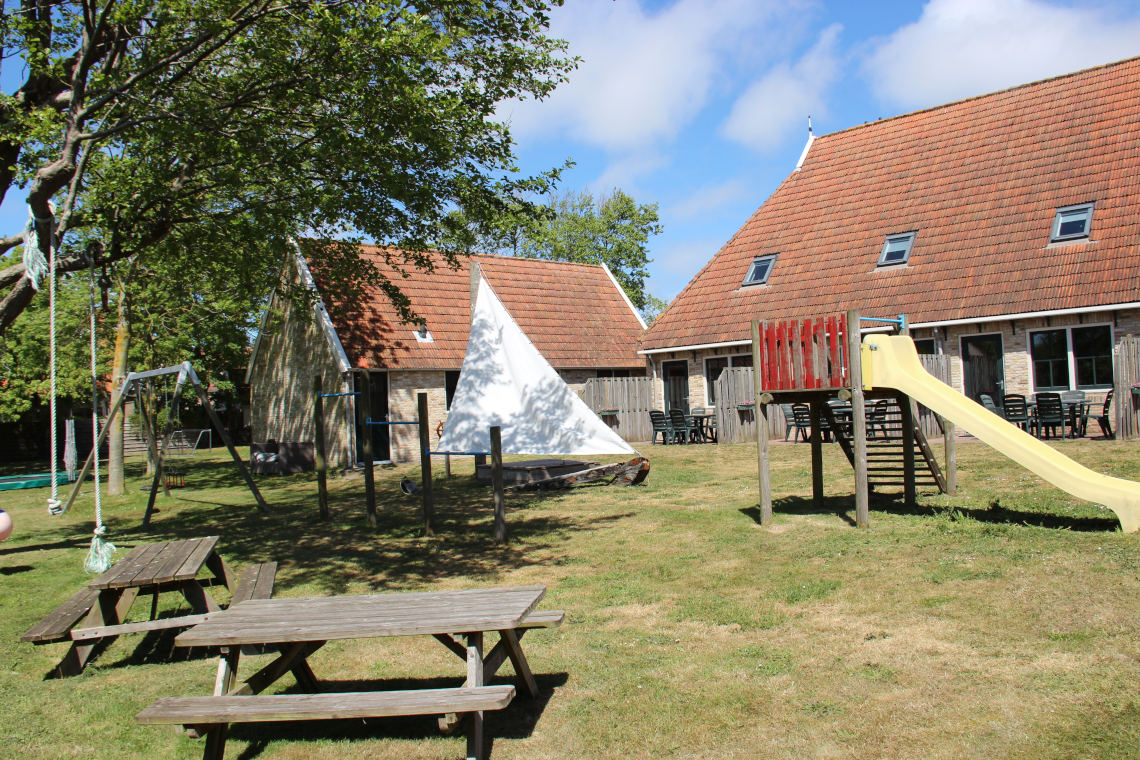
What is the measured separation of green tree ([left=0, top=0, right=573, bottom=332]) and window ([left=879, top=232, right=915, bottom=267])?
13365 millimetres

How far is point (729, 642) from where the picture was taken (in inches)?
248

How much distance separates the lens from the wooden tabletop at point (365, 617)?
4480 mm

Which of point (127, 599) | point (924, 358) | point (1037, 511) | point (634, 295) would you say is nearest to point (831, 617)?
point (1037, 511)

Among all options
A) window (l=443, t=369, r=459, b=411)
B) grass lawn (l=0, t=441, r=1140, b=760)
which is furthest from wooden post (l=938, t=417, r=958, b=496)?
window (l=443, t=369, r=459, b=411)

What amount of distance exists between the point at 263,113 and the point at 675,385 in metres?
17.6

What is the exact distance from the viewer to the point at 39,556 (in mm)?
11578

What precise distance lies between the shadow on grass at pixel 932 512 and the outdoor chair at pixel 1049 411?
22.8 feet

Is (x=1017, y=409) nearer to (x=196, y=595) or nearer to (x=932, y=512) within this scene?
(x=932, y=512)

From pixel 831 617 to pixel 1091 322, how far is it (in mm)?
Result: 14954

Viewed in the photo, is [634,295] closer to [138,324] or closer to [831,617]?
[138,324]

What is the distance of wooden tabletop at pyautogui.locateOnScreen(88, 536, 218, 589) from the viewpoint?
6.25 meters

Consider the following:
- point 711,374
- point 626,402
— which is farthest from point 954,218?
point 626,402

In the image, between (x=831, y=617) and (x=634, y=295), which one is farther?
(x=634, y=295)

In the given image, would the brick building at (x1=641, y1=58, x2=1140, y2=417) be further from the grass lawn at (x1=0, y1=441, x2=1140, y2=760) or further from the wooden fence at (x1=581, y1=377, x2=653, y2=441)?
the grass lawn at (x1=0, y1=441, x2=1140, y2=760)
